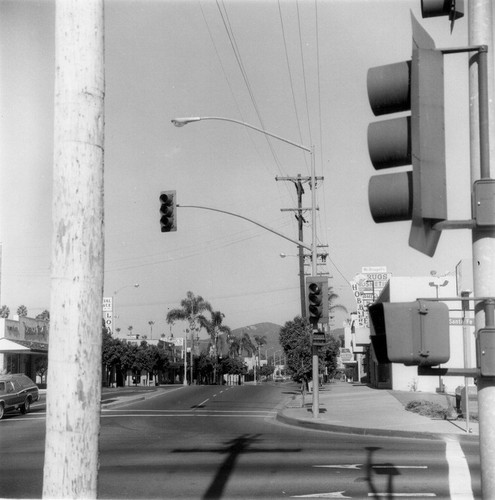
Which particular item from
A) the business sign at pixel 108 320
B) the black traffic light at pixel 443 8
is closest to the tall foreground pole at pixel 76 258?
the black traffic light at pixel 443 8

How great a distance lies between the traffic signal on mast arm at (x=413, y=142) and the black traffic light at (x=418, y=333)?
32 cm

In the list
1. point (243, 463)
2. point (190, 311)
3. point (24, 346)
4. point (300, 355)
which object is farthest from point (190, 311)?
point (243, 463)

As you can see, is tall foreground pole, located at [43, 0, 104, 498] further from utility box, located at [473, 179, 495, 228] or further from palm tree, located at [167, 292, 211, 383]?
palm tree, located at [167, 292, 211, 383]

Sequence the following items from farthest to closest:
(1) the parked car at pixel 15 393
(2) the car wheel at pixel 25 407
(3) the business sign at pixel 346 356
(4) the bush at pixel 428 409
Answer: (3) the business sign at pixel 346 356, (2) the car wheel at pixel 25 407, (1) the parked car at pixel 15 393, (4) the bush at pixel 428 409

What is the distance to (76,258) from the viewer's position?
12.2 ft

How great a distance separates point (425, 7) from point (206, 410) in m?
27.3

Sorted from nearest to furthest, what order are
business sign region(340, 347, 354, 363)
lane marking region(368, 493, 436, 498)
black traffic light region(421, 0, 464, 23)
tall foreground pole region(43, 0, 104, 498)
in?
tall foreground pole region(43, 0, 104, 498) → black traffic light region(421, 0, 464, 23) → lane marking region(368, 493, 436, 498) → business sign region(340, 347, 354, 363)

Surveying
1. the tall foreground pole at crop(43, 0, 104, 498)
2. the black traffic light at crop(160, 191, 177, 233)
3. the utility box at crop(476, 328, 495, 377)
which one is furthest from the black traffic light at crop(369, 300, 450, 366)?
the black traffic light at crop(160, 191, 177, 233)

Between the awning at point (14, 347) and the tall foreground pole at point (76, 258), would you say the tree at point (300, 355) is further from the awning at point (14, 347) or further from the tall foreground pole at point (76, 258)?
the tall foreground pole at point (76, 258)

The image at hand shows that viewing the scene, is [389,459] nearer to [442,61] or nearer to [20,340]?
[442,61]

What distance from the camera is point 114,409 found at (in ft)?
102

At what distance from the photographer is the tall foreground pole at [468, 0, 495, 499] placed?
3.79 m

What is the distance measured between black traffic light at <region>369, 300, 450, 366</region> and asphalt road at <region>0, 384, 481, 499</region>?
18.4ft

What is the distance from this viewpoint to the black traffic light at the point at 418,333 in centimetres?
392
